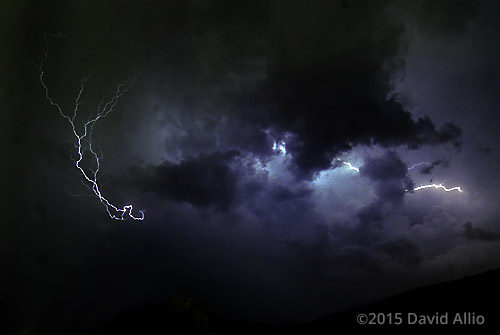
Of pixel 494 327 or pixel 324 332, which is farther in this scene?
pixel 324 332

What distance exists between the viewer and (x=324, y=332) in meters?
59.4

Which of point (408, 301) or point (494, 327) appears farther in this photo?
point (408, 301)

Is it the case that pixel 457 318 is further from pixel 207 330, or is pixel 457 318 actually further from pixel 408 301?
pixel 207 330

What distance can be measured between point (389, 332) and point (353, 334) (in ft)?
50.9

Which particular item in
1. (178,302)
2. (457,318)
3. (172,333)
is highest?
(457,318)

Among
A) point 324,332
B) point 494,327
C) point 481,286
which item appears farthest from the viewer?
point 324,332

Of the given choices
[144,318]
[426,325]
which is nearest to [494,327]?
[426,325]

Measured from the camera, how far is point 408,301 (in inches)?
1870

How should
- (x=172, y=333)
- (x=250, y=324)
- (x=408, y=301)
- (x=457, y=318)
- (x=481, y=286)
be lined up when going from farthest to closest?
(x=250, y=324) < (x=408, y=301) < (x=481, y=286) < (x=457, y=318) < (x=172, y=333)

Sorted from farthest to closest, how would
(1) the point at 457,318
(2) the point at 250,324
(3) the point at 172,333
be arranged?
(2) the point at 250,324 < (1) the point at 457,318 < (3) the point at 172,333

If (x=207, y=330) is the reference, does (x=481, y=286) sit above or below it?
above

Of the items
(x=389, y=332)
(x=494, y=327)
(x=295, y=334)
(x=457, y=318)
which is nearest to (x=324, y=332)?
(x=295, y=334)

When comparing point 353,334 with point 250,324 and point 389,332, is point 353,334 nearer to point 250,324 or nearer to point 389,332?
point 389,332

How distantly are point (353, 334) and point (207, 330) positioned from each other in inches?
1362
